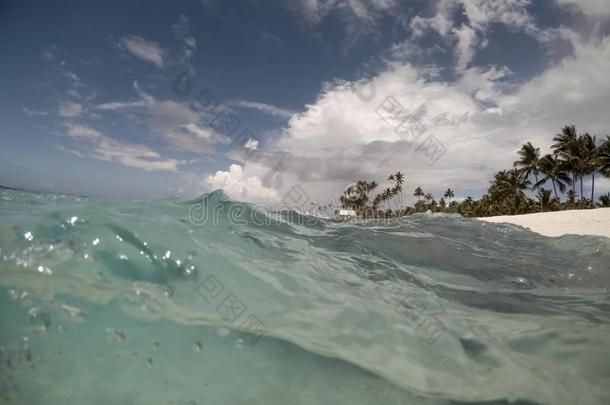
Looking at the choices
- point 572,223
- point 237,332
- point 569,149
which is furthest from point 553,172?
point 237,332

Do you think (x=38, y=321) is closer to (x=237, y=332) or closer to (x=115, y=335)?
(x=115, y=335)

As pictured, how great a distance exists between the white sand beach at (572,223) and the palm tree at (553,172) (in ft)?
91.9

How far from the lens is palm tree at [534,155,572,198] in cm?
4187

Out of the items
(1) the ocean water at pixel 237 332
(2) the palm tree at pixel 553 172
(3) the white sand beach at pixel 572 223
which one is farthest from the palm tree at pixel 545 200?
(1) the ocean water at pixel 237 332

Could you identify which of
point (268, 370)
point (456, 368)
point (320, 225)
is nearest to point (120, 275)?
point (268, 370)

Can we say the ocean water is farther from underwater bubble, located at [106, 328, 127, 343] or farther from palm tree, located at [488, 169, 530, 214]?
palm tree, located at [488, 169, 530, 214]

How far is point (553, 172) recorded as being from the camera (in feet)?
140

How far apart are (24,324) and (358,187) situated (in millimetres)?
78255

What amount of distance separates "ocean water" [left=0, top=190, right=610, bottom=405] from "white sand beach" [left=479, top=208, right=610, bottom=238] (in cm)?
1007

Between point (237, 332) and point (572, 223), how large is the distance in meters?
17.3

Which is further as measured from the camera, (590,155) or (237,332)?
(590,155)

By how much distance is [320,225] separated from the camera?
9.38 metres

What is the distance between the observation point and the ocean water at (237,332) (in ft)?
11.0

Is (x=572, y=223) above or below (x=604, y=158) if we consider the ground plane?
below
